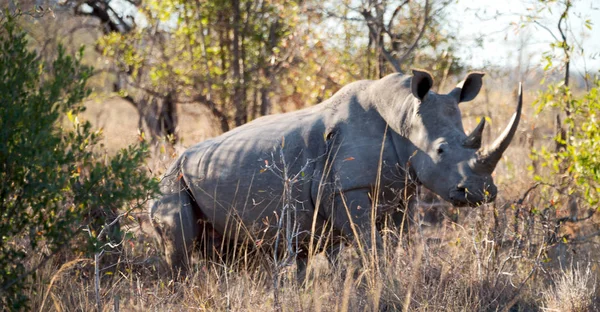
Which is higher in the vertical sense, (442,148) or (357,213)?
(442,148)

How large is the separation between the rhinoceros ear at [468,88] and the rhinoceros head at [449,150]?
0.24 ft

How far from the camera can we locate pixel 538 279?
535 cm

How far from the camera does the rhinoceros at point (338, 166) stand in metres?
5.41

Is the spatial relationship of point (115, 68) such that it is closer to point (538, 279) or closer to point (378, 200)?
point (378, 200)

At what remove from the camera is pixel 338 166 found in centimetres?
557

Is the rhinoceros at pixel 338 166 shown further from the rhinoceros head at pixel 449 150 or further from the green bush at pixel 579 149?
the green bush at pixel 579 149

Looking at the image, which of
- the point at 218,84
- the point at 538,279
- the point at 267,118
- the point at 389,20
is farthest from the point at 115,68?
the point at 538,279

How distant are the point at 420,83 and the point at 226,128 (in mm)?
5024

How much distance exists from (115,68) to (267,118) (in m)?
6.61

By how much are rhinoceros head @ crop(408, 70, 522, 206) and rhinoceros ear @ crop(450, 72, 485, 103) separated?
7 centimetres

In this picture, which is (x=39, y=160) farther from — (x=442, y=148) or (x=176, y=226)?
(x=442, y=148)

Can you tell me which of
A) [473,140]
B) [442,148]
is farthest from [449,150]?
[473,140]

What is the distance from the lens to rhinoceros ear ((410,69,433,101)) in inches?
218

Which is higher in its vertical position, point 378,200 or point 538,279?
point 378,200
